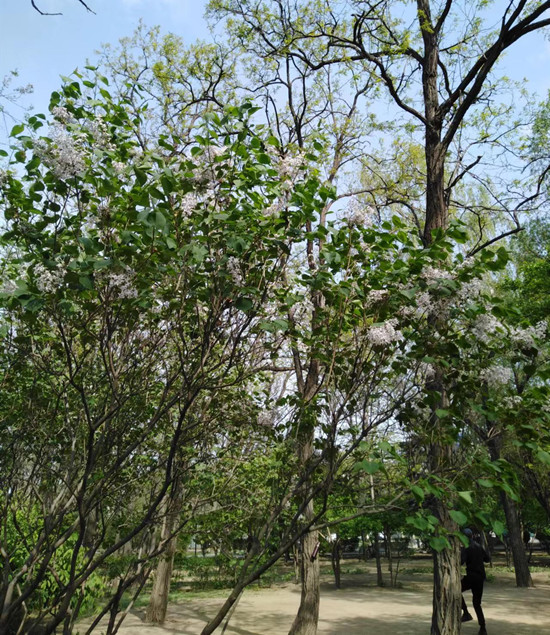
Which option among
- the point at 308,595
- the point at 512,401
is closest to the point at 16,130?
the point at 512,401

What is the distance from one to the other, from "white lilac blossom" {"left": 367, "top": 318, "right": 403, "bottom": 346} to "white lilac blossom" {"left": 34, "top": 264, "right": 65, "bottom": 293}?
1.92m

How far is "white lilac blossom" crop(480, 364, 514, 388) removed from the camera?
148 inches

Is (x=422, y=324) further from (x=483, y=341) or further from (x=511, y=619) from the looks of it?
(x=511, y=619)

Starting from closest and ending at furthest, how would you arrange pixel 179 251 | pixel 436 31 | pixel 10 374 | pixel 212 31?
pixel 179 251
pixel 10 374
pixel 436 31
pixel 212 31

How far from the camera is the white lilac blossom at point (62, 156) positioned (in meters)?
2.94

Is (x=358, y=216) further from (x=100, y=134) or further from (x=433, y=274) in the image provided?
(x=100, y=134)

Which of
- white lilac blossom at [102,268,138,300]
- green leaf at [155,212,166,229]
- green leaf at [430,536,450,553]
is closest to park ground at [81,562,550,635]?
green leaf at [430,536,450,553]

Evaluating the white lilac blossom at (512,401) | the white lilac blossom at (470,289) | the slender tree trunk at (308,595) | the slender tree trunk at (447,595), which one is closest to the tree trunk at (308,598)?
the slender tree trunk at (308,595)

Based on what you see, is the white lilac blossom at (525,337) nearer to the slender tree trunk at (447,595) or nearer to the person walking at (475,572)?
the slender tree trunk at (447,595)

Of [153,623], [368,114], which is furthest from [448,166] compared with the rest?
[153,623]

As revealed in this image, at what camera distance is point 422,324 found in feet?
13.0

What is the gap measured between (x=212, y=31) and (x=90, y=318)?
10869mm

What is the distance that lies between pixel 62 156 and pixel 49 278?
0.67 meters

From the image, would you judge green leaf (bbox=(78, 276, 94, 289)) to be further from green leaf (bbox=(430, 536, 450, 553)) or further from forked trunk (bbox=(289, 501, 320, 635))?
forked trunk (bbox=(289, 501, 320, 635))
